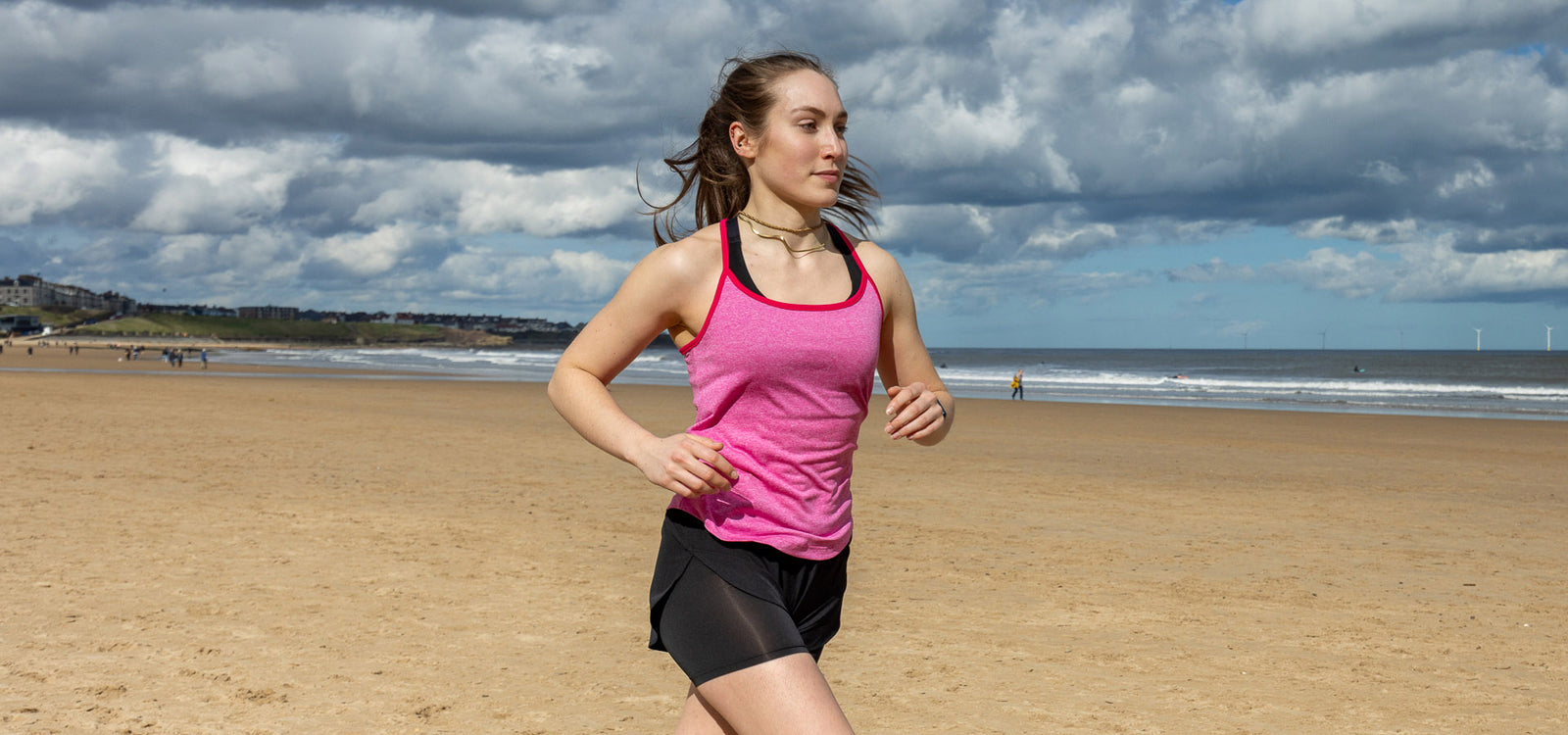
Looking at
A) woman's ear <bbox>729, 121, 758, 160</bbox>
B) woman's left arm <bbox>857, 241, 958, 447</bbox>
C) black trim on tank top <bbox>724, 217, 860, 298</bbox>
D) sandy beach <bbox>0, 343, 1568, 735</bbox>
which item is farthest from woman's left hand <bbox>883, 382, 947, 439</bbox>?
sandy beach <bbox>0, 343, 1568, 735</bbox>

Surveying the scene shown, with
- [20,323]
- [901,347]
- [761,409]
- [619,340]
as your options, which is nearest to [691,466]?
[761,409]

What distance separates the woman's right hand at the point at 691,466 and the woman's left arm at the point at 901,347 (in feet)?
1.29

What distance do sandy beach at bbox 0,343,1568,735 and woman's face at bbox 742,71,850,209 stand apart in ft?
10.8

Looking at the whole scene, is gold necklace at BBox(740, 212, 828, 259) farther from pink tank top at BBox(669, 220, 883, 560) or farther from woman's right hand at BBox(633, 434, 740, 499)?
woman's right hand at BBox(633, 434, 740, 499)

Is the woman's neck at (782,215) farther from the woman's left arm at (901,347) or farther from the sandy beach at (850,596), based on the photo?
the sandy beach at (850,596)

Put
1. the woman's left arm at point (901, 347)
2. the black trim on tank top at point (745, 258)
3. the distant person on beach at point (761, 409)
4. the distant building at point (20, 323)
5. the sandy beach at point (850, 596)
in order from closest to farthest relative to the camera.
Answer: the distant person on beach at point (761, 409) < the black trim on tank top at point (745, 258) < the woman's left arm at point (901, 347) < the sandy beach at point (850, 596) < the distant building at point (20, 323)

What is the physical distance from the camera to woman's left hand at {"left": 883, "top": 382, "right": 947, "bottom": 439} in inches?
83.1

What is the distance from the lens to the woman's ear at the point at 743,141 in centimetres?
230

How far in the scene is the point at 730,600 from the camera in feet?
6.73

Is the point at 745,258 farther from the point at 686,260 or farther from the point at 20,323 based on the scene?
the point at 20,323

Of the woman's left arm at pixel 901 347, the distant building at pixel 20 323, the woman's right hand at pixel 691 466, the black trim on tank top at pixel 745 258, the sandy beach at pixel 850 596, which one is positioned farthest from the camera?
the distant building at pixel 20 323

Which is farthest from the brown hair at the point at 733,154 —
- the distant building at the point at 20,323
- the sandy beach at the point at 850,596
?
the distant building at the point at 20,323

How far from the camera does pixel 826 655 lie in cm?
610

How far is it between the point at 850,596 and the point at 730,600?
5684 millimetres
